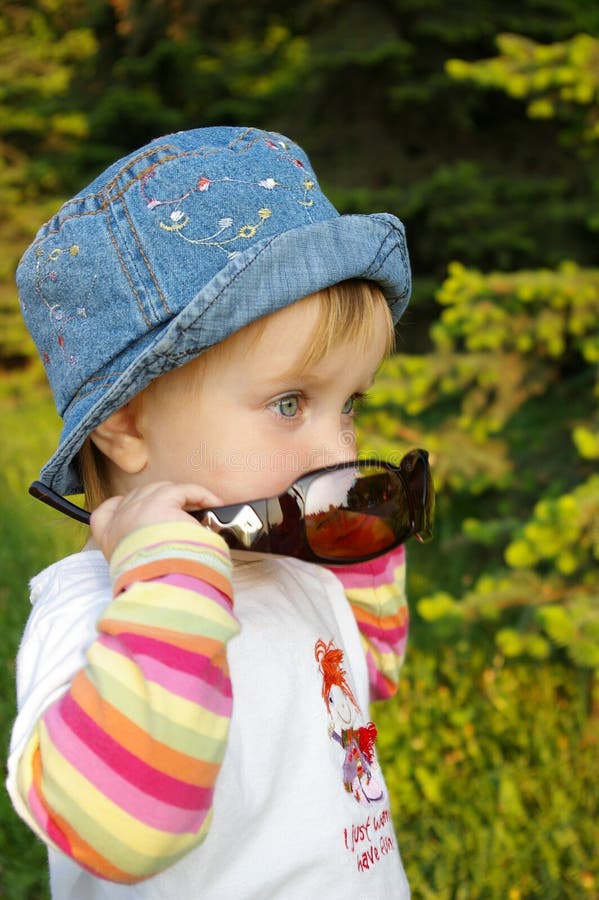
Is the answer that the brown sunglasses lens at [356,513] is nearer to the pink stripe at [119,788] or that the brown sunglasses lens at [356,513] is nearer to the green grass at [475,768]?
the pink stripe at [119,788]

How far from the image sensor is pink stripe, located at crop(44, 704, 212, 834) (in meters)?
1.10

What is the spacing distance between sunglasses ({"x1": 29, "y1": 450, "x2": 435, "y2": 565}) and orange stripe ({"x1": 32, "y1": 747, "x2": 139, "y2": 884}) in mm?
437

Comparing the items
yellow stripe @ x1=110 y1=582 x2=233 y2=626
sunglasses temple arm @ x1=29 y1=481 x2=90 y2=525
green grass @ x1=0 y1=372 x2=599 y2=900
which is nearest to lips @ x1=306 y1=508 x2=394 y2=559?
yellow stripe @ x1=110 y1=582 x2=233 y2=626

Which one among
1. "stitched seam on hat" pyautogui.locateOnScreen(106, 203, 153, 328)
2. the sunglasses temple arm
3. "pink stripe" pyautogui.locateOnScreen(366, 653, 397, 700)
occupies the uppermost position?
"stitched seam on hat" pyautogui.locateOnScreen(106, 203, 153, 328)

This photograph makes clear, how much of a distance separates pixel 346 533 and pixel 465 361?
87.9 inches

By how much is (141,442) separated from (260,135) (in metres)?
0.57

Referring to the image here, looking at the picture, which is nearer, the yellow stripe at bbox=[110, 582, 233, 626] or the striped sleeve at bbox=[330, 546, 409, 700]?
the yellow stripe at bbox=[110, 582, 233, 626]

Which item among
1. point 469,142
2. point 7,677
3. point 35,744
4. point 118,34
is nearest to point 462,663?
point 7,677

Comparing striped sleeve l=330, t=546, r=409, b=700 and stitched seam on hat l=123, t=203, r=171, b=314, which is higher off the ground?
stitched seam on hat l=123, t=203, r=171, b=314

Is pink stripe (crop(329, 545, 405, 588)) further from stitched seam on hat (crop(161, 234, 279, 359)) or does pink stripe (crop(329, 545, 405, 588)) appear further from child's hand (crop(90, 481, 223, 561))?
stitched seam on hat (crop(161, 234, 279, 359))

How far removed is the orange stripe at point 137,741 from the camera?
3.64ft

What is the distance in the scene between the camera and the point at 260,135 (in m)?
1.60

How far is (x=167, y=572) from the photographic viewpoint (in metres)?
1.18

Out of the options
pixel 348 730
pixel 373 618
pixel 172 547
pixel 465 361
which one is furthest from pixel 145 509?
pixel 465 361
